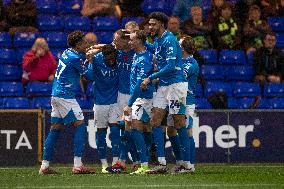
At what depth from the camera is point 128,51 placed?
14.9 meters

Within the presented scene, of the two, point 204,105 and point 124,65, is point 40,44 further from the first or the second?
point 124,65

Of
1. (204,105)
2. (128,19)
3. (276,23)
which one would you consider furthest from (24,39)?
(276,23)

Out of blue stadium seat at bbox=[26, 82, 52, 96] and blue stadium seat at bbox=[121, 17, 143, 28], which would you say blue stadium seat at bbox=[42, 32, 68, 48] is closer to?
blue stadium seat at bbox=[121, 17, 143, 28]

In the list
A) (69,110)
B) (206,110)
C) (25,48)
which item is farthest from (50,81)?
(69,110)

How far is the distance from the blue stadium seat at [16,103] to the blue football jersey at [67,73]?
4.06 meters

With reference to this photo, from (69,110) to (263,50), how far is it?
647 centimetres

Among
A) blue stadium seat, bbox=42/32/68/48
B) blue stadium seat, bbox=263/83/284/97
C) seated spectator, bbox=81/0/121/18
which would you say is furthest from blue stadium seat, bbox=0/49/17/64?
blue stadium seat, bbox=263/83/284/97

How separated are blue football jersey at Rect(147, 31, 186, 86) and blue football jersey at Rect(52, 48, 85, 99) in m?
1.13

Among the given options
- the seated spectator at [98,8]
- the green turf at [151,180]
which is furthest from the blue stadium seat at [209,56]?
the green turf at [151,180]

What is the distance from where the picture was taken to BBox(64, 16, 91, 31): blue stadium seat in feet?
66.1

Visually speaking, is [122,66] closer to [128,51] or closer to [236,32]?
[128,51]

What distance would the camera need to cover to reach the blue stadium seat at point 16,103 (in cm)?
1825

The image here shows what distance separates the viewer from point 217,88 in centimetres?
1917

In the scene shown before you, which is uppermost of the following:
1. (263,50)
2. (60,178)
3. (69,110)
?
(263,50)
